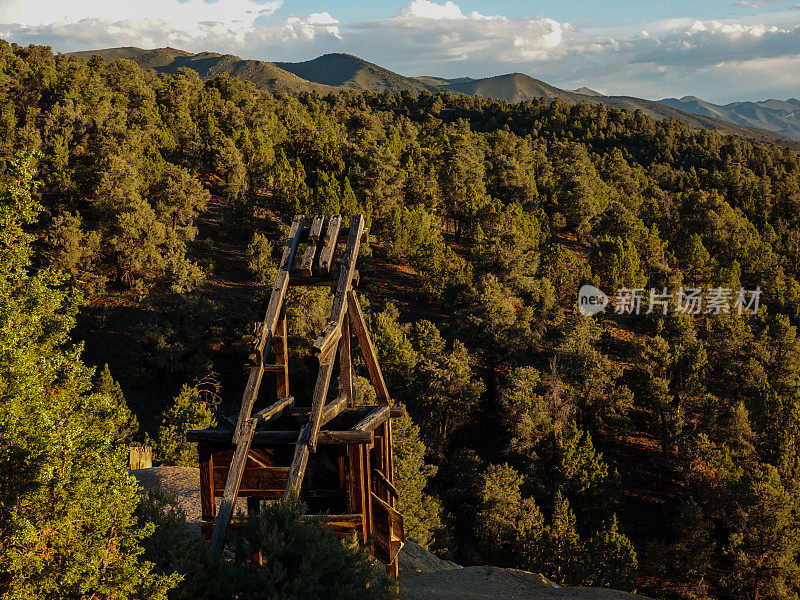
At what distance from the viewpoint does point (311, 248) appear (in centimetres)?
892

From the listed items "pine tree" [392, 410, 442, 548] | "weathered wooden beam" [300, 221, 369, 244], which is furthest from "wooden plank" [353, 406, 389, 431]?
"pine tree" [392, 410, 442, 548]

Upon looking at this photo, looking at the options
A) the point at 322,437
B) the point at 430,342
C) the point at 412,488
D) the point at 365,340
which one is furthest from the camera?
→ the point at 430,342

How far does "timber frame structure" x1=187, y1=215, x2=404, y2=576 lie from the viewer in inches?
307

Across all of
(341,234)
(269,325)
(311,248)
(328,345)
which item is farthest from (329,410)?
(341,234)

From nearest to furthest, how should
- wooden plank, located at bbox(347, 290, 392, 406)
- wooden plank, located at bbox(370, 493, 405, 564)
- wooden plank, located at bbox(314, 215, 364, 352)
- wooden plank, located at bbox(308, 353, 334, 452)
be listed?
wooden plank, located at bbox(308, 353, 334, 452) → wooden plank, located at bbox(314, 215, 364, 352) → wooden plank, located at bbox(370, 493, 405, 564) → wooden plank, located at bbox(347, 290, 392, 406)

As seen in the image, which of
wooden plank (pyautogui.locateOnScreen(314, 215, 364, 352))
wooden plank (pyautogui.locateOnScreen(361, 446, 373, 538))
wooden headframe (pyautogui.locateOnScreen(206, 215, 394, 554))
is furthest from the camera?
wooden plank (pyautogui.locateOnScreen(314, 215, 364, 352))

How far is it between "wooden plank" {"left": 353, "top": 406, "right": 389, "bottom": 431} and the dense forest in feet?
5.88

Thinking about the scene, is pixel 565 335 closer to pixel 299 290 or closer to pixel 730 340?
pixel 730 340

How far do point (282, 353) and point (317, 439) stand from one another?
7.64 ft

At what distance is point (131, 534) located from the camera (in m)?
6.15

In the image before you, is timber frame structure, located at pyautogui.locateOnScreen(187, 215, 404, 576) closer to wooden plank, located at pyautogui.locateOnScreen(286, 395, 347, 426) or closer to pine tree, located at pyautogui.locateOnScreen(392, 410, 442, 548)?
wooden plank, located at pyautogui.locateOnScreen(286, 395, 347, 426)

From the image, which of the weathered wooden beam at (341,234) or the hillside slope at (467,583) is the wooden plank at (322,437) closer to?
the weathered wooden beam at (341,234)

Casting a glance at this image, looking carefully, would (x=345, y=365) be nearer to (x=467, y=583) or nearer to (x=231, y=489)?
(x=231, y=489)

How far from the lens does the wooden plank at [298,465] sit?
23.5 ft
